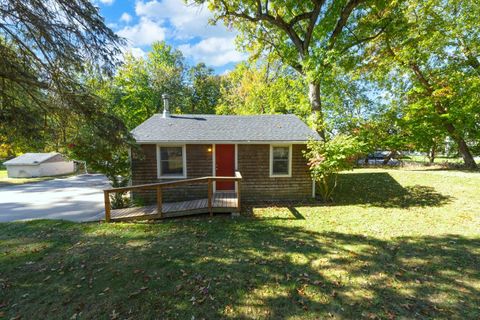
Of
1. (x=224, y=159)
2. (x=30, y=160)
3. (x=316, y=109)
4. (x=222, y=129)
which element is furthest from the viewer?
(x=30, y=160)

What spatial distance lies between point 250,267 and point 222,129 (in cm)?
669

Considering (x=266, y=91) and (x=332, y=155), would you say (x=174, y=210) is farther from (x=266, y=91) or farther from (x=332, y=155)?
(x=266, y=91)

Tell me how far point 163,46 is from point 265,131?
24.6m

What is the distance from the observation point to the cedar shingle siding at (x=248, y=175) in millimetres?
8680

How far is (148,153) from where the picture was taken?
862cm

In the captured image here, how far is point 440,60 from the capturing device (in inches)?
577

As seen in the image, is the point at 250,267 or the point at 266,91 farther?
the point at 266,91

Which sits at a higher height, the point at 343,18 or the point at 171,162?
the point at 343,18

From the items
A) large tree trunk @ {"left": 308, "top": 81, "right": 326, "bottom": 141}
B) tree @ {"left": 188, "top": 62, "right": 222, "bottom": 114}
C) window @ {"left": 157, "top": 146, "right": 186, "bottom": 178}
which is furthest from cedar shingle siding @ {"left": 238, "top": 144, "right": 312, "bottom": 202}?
tree @ {"left": 188, "top": 62, "right": 222, "bottom": 114}

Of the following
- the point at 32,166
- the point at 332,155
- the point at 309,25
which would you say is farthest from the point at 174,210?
the point at 32,166

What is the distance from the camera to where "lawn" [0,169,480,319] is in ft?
9.75

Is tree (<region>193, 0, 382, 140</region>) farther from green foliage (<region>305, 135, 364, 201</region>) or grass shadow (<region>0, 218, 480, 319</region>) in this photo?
grass shadow (<region>0, 218, 480, 319</region>)

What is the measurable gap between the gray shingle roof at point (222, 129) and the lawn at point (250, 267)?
10.9 feet

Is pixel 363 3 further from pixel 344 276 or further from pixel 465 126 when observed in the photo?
pixel 344 276
